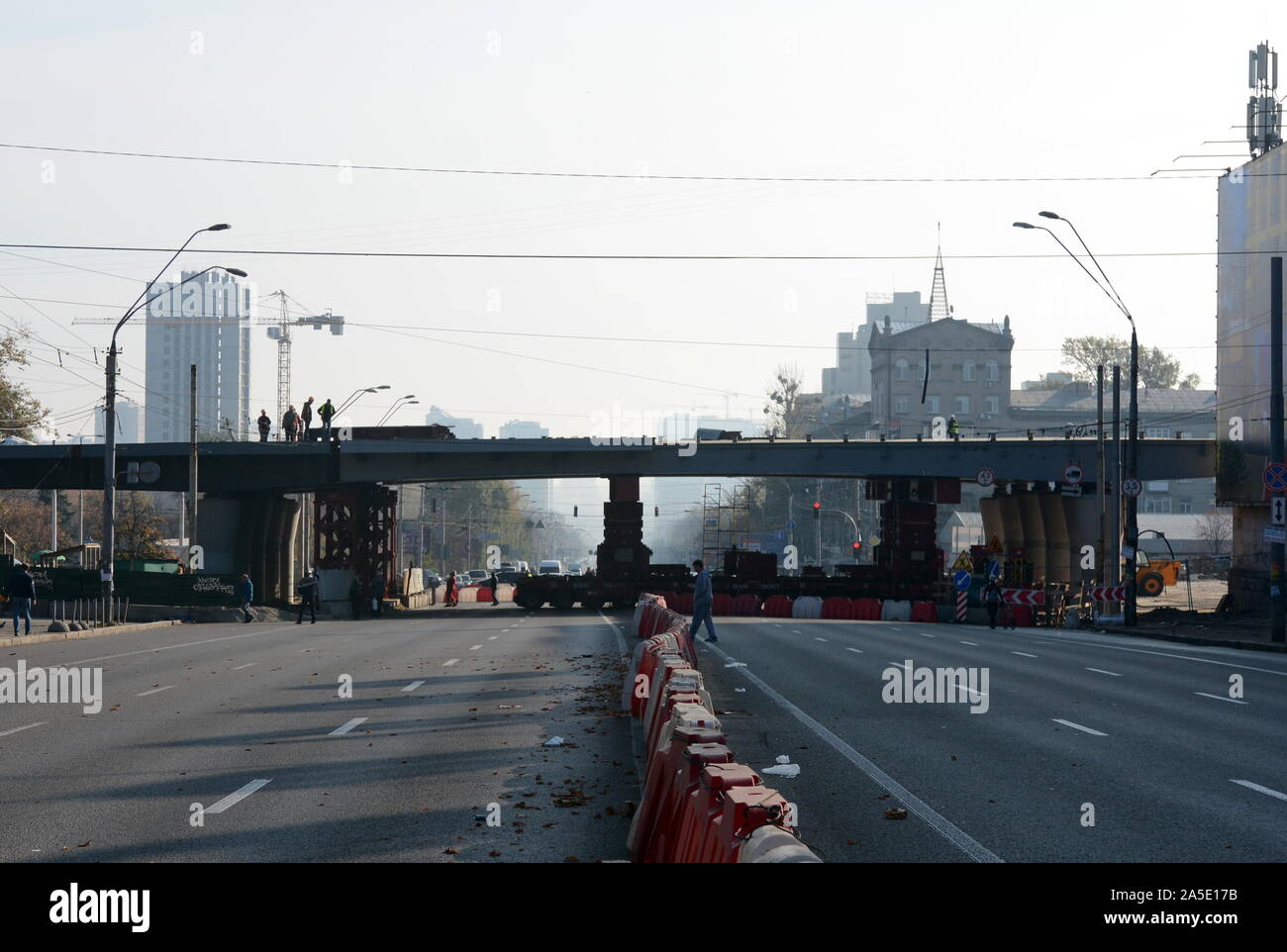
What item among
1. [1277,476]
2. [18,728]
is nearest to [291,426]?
[1277,476]

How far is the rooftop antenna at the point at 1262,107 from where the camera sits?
5566 cm

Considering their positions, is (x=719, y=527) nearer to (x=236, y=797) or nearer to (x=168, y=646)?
(x=168, y=646)

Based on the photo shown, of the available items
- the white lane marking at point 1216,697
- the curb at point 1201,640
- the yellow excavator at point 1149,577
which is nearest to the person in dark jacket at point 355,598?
the curb at point 1201,640

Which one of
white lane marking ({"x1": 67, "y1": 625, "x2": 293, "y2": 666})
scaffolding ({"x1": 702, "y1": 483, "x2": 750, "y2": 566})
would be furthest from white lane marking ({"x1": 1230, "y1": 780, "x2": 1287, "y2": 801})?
scaffolding ({"x1": 702, "y1": 483, "x2": 750, "y2": 566})

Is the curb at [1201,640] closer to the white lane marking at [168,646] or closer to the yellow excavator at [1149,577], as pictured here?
the yellow excavator at [1149,577]

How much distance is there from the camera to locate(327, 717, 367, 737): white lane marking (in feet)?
51.1

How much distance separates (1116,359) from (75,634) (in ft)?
422

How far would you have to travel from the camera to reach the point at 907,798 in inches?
458

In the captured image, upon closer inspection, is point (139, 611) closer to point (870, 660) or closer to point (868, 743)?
point (870, 660)

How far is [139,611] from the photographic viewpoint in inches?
1921

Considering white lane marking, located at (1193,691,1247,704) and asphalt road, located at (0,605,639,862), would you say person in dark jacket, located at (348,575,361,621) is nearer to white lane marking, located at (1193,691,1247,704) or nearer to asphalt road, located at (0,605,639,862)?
asphalt road, located at (0,605,639,862)

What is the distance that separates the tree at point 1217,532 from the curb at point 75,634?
85002 mm
